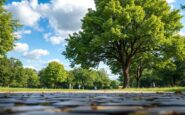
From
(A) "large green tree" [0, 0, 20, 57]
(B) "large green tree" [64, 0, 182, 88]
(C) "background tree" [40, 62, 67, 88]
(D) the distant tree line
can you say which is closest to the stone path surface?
(B) "large green tree" [64, 0, 182, 88]

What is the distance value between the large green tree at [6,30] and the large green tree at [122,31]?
6.46 m

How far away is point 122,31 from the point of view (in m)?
34.3

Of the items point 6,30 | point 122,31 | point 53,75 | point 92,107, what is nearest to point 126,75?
point 122,31

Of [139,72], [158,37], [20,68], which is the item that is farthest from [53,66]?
[158,37]

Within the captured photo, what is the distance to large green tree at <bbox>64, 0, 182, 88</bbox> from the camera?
3331 cm

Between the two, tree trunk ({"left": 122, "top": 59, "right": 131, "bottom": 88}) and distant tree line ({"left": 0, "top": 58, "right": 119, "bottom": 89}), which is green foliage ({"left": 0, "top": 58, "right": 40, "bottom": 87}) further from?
Result: tree trunk ({"left": 122, "top": 59, "right": 131, "bottom": 88})

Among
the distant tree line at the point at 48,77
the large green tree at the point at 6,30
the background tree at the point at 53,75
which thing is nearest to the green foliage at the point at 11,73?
the distant tree line at the point at 48,77

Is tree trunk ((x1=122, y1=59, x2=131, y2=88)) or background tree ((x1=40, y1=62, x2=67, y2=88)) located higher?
background tree ((x1=40, y1=62, x2=67, y2=88))

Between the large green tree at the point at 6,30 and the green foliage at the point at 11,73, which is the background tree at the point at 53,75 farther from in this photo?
the large green tree at the point at 6,30

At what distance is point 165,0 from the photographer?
3884cm

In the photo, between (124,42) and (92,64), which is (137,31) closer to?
(124,42)

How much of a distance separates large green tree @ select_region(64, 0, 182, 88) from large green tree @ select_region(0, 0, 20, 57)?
6.46 m

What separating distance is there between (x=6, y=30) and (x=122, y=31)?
12.7 metres

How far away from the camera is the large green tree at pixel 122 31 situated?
33312mm
